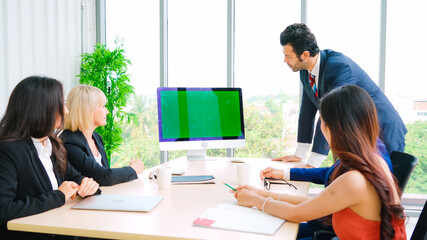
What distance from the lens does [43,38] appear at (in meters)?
3.81

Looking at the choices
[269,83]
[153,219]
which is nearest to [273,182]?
[153,219]

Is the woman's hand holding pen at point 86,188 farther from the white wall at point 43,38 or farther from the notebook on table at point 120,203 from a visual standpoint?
the white wall at point 43,38

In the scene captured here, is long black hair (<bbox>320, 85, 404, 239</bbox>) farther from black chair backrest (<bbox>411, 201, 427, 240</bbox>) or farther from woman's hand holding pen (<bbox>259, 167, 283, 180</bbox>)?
woman's hand holding pen (<bbox>259, 167, 283, 180</bbox>)

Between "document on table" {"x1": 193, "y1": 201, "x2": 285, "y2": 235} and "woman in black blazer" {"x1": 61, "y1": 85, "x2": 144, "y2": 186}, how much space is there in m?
0.71

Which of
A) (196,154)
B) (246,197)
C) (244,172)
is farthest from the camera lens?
(196,154)

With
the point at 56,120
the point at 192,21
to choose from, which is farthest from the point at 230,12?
the point at 56,120

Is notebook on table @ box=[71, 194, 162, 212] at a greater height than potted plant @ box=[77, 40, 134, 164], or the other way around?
potted plant @ box=[77, 40, 134, 164]

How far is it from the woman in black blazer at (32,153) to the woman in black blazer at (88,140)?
0.23 metres

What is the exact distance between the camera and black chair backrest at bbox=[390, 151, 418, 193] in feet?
4.74

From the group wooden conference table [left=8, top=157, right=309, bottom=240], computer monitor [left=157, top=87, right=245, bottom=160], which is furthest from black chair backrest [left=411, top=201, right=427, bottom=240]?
computer monitor [left=157, top=87, right=245, bottom=160]

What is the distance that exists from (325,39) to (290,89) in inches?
25.6

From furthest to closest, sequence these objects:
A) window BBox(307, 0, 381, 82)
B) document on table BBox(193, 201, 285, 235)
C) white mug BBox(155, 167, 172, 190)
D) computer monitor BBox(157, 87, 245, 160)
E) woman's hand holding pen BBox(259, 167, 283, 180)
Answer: window BBox(307, 0, 381, 82)
computer monitor BBox(157, 87, 245, 160)
woman's hand holding pen BBox(259, 167, 283, 180)
white mug BBox(155, 167, 172, 190)
document on table BBox(193, 201, 285, 235)

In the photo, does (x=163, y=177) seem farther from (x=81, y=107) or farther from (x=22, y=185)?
(x=81, y=107)

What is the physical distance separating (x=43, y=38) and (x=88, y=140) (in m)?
2.21
